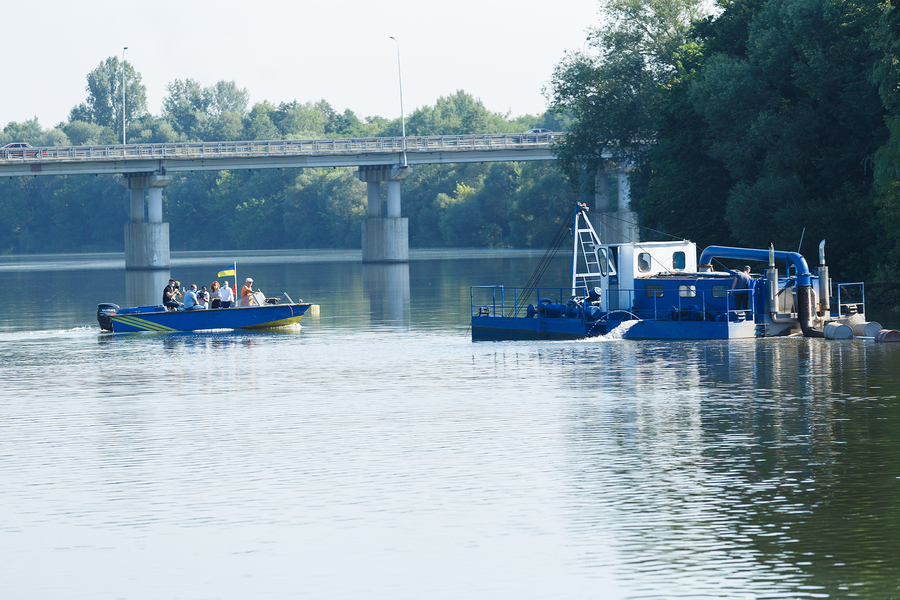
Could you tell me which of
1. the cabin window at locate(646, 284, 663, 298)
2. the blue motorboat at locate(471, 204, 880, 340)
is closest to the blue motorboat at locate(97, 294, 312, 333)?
the blue motorboat at locate(471, 204, 880, 340)

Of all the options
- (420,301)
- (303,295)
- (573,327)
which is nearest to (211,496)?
(573,327)

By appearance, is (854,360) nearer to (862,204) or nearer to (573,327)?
(573,327)

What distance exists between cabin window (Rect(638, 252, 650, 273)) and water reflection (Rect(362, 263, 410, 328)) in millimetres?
12364

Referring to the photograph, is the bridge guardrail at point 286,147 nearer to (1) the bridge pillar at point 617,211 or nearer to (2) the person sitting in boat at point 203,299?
(1) the bridge pillar at point 617,211

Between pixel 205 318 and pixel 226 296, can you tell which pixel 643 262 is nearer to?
pixel 226 296

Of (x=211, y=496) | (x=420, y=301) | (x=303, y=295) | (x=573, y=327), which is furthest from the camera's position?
(x=303, y=295)

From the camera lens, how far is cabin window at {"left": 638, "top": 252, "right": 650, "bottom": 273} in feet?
159

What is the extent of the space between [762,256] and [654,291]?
440 centimetres

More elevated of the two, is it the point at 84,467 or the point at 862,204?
the point at 862,204

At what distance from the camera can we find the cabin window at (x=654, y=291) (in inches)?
1873

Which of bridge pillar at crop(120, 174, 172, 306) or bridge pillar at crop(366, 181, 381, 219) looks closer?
bridge pillar at crop(120, 174, 172, 306)

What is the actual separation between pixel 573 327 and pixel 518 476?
27228 mm

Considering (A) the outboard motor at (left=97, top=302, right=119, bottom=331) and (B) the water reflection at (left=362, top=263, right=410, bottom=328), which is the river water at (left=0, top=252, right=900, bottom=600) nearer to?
(A) the outboard motor at (left=97, top=302, right=119, bottom=331)

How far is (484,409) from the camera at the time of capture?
96.8ft
